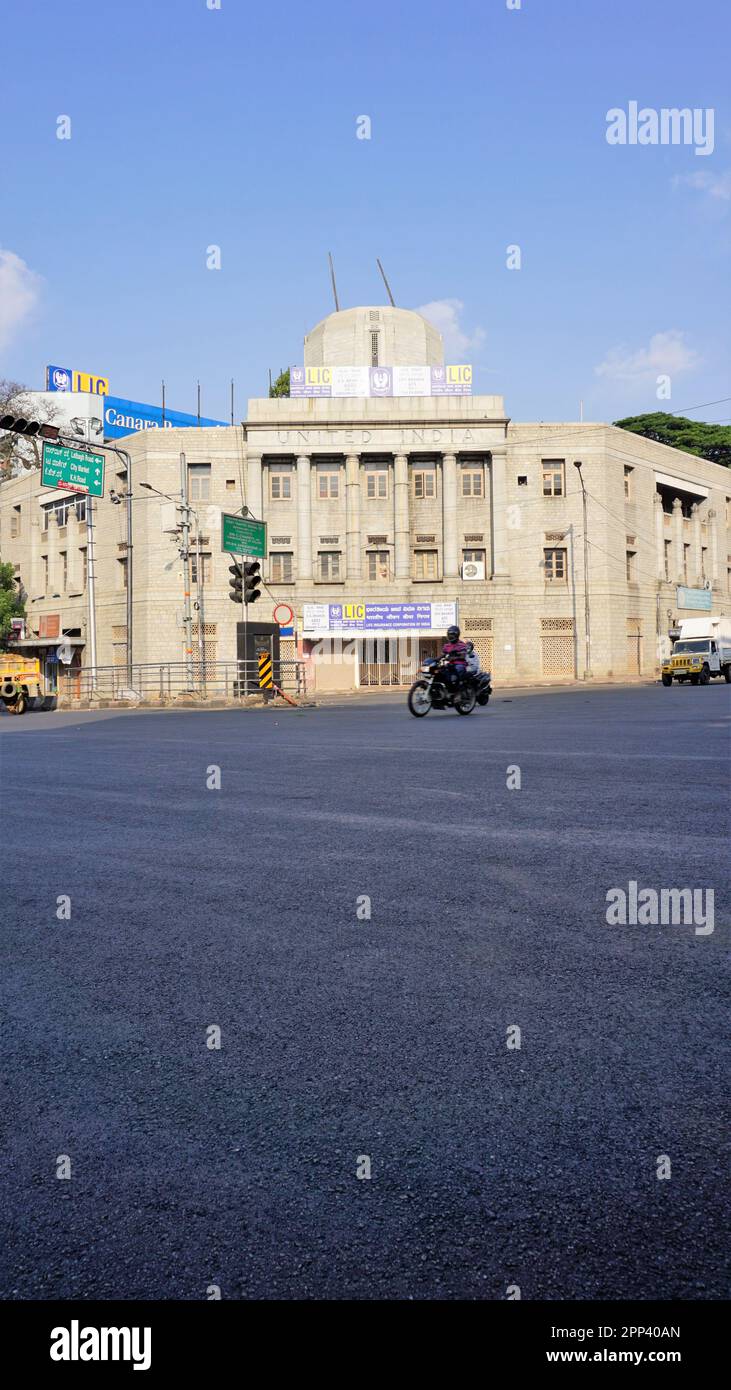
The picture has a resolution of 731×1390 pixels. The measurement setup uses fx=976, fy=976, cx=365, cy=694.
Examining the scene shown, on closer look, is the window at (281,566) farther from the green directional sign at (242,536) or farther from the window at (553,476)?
the window at (553,476)

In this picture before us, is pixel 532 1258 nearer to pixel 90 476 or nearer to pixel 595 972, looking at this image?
pixel 595 972

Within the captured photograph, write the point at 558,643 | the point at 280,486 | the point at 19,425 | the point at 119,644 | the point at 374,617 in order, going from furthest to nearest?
the point at 119,644 → the point at 558,643 → the point at 280,486 → the point at 374,617 → the point at 19,425

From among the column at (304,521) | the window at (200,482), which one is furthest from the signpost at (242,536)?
the window at (200,482)

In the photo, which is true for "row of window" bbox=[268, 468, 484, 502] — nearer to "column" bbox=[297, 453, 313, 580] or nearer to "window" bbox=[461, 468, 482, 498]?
"window" bbox=[461, 468, 482, 498]

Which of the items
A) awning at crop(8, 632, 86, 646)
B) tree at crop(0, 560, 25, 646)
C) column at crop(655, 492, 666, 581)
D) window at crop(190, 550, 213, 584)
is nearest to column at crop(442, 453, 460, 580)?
window at crop(190, 550, 213, 584)

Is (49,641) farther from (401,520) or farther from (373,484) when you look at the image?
(401,520)

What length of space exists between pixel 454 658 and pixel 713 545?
161ft

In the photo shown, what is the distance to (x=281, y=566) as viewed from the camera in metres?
50.6

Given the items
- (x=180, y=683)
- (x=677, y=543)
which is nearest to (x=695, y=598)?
(x=677, y=543)

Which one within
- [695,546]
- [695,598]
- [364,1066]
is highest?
[695,546]

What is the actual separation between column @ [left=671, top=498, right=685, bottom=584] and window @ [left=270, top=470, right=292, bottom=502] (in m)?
24.2

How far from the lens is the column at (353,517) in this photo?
5031 centimetres

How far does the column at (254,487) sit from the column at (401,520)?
700cm

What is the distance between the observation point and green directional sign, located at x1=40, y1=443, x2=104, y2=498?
108ft
